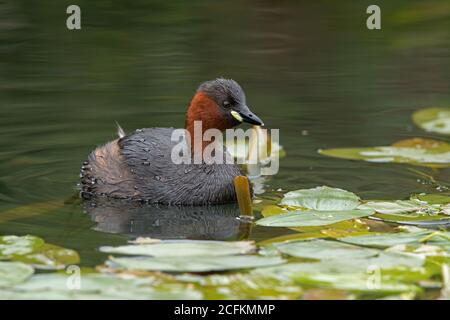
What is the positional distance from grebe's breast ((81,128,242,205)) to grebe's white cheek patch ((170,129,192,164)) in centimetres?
3

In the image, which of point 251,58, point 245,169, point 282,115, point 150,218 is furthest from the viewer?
point 251,58

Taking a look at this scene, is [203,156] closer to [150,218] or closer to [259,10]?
[150,218]

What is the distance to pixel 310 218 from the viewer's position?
6543 mm

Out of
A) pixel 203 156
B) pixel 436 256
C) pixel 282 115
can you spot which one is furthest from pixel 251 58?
pixel 436 256

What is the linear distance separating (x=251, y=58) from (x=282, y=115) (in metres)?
2.47

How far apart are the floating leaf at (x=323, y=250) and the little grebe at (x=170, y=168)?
6.58 ft

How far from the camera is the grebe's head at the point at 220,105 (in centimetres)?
790

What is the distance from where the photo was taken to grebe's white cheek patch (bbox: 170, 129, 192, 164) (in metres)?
7.89

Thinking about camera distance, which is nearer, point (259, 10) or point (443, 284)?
point (443, 284)

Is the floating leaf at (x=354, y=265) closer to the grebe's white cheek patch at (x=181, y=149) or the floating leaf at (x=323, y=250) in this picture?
the floating leaf at (x=323, y=250)

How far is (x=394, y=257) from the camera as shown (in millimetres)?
5465

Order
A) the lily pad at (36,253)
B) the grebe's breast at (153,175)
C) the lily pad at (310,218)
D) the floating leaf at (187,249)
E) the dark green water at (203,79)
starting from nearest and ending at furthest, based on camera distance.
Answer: the floating leaf at (187,249) → the lily pad at (36,253) → the lily pad at (310,218) → the grebe's breast at (153,175) → the dark green water at (203,79)

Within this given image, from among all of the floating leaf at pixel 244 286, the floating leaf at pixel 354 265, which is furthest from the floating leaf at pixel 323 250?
the floating leaf at pixel 244 286

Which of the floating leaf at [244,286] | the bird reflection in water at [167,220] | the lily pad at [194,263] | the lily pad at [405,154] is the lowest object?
the bird reflection in water at [167,220]
